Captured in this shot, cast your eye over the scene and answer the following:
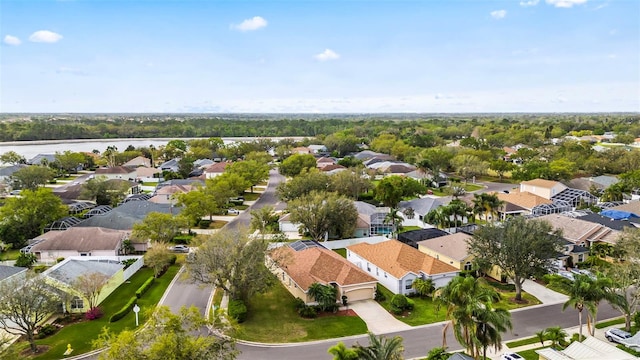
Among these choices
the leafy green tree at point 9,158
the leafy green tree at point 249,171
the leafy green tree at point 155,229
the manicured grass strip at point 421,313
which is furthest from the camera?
the leafy green tree at point 9,158

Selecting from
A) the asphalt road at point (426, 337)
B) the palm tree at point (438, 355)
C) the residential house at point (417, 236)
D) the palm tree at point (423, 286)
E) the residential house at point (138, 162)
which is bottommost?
the asphalt road at point (426, 337)

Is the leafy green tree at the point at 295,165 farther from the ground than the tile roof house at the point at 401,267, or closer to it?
farther from the ground

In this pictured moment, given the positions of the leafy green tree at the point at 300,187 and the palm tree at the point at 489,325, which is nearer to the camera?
the palm tree at the point at 489,325

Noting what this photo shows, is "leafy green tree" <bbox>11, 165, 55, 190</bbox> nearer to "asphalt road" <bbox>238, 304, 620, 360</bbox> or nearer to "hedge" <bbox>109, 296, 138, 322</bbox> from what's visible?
"hedge" <bbox>109, 296, 138, 322</bbox>

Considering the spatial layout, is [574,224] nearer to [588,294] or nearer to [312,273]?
[588,294]

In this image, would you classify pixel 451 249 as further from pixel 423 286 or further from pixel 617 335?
pixel 617 335

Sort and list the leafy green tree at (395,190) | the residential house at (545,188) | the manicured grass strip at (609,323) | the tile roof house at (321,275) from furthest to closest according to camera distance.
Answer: the residential house at (545,188) → the leafy green tree at (395,190) → the tile roof house at (321,275) → the manicured grass strip at (609,323)

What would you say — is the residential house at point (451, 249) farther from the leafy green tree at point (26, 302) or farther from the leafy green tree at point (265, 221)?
the leafy green tree at point (26, 302)

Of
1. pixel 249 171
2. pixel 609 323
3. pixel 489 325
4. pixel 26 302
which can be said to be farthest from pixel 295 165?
pixel 489 325

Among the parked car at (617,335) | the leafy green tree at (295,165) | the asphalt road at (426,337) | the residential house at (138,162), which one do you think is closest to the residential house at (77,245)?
the asphalt road at (426,337)
